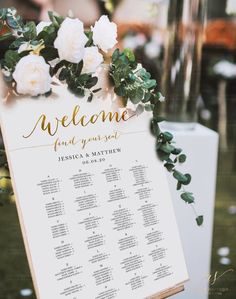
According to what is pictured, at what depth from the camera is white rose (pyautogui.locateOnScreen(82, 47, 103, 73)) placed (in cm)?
110

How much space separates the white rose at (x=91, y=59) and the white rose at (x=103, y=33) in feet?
0.11

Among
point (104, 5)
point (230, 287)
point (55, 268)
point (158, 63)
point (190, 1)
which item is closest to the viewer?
point (55, 268)

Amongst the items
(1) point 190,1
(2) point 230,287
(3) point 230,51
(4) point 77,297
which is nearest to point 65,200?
(4) point 77,297

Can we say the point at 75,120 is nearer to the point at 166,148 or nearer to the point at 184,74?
the point at 166,148

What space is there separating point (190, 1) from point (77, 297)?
1070 millimetres

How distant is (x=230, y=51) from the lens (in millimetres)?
5430

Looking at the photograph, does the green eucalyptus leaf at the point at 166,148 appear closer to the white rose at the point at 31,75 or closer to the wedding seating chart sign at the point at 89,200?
the wedding seating chart sign at the point at 89,200

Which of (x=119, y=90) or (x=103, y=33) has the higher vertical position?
(x=103, y=33)

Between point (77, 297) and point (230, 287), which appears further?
point (230, 287)

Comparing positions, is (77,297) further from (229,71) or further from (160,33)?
(229,71)

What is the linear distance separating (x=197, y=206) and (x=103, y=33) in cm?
78

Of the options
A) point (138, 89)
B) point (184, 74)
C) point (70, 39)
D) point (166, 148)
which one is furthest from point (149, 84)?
point (184, 74)

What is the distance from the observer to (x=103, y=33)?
1.13 metres

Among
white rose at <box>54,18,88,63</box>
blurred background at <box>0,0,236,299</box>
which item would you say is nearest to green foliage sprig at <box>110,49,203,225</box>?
white rose at <box>54,18,88,63</box>
